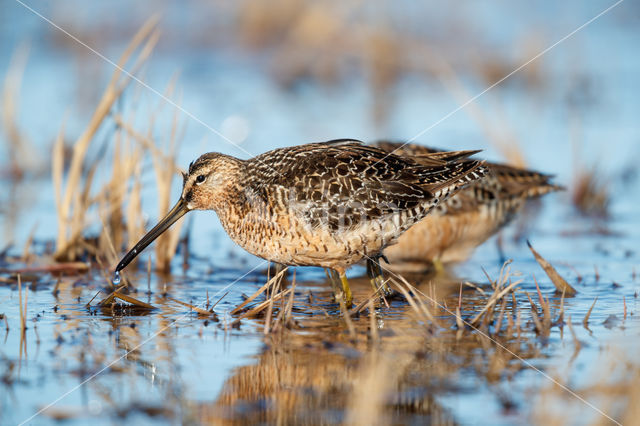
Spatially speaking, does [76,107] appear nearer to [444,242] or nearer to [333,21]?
[333,21]

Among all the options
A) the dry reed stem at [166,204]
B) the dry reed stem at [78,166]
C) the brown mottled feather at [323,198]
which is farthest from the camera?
the dry reed stem at [166,204]

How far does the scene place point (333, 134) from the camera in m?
9.52

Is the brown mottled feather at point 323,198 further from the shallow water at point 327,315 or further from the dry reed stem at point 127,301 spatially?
the dry reed stem at point 127,301

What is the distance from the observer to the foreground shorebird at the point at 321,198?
519cm

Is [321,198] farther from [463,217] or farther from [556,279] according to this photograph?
[463,217]

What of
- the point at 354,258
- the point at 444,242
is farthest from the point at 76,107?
the point at 354,258

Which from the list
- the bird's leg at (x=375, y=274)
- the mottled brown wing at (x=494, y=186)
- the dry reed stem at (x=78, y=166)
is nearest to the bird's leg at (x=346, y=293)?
the bird's leg at (x=375, y=274)

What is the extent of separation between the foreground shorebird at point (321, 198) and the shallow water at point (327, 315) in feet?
1.32

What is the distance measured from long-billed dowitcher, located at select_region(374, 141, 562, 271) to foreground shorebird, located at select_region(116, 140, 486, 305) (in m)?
0.84

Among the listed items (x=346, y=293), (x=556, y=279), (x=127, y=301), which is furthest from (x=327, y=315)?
(x=556, y=279)

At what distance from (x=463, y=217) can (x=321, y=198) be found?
178 cm

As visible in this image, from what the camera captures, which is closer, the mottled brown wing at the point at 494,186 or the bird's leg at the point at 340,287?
the bird's leg at the point at 340,287

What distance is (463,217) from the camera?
262 inches

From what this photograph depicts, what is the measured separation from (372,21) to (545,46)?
2.37 m
